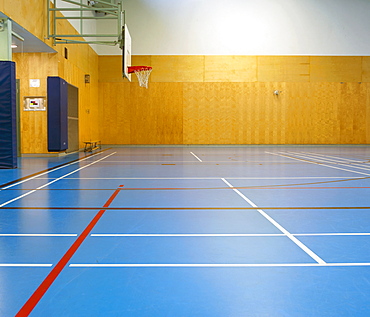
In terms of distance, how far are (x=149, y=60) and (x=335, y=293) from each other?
2379 centimetres

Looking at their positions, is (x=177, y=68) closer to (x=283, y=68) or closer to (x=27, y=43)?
(x=283, y=68)

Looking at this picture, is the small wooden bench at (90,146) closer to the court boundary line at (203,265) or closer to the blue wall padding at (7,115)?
the blue wall padding at (7,115)

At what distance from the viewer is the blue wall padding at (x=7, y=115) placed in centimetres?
1148

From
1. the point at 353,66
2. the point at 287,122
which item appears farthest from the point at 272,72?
the point at 353,66

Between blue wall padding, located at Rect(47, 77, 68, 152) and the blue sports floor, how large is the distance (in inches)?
355

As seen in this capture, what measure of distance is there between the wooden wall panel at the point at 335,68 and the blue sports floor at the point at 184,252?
1949 cm

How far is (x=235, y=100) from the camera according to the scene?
2592 centimetres

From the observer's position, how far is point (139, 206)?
6234 millimetres

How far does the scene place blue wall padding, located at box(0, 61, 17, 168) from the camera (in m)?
11.5

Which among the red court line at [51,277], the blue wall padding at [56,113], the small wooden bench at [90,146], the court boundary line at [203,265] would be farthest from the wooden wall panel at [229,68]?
the court boundary line at [203,265]

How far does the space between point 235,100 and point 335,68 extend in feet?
21.0

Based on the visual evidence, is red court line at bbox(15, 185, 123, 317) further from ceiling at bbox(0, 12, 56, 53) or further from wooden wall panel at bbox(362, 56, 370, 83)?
wooden wall panel at bbox(362, 56, 370, 83)

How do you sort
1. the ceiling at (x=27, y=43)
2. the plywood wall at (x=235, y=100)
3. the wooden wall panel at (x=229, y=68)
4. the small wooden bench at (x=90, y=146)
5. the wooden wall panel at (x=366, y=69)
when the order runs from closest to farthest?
the ceiling at (x=27, y=43) → the small wooden bench at (x=90, y=146) → the wooden wall panel at (x=229, y=68) → the plywood wall at (x=235, y=100) → the wooden wall panel at (x=366, y=69)

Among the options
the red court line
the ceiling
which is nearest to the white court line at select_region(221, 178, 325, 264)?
the red court line
